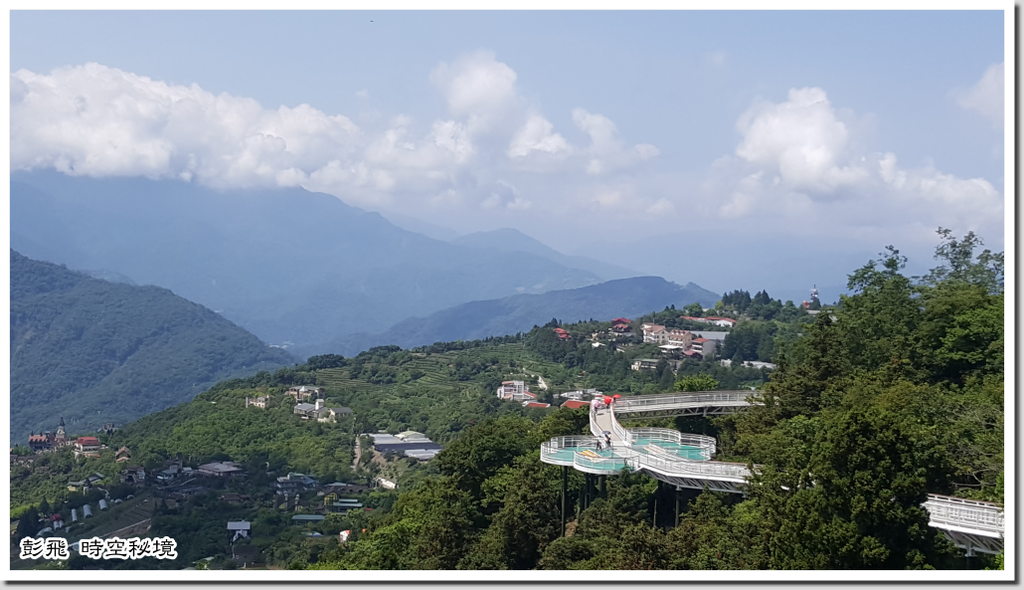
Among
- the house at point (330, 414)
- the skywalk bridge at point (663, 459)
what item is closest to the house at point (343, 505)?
the house at point (330, 414)

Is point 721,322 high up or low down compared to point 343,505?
up

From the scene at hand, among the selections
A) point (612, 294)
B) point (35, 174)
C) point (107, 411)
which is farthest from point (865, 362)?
point (35, 174)

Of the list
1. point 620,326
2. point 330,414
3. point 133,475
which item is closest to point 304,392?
point 330,414

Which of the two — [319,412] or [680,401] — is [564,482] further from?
[319,412]

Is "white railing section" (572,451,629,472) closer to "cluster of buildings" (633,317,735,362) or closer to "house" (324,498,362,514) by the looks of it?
"house" (324,498,362,514)

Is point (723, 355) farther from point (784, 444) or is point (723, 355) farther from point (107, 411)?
point (107, 411)

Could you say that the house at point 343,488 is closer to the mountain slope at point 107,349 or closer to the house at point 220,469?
the house at point 220,469

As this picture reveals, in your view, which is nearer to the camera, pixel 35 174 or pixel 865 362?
pixel 865 362
